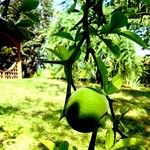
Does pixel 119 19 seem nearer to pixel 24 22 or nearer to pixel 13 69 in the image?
pixel 24 22

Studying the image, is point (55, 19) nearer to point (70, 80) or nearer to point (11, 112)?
point (11, 112)

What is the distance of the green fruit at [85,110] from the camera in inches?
31.0

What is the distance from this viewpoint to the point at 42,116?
8312 millimetres

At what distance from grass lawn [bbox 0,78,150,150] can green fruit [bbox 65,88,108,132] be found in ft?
15.0

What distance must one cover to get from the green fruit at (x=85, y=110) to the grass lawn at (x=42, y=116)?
456 cm

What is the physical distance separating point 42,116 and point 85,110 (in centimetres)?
759

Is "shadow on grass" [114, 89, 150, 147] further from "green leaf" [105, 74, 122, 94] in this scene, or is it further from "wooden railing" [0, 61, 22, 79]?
"green leaf" [105, 74, 122, 94]

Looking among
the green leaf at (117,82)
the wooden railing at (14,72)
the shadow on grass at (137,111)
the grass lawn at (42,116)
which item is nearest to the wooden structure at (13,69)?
the wooden railing at (14,72)

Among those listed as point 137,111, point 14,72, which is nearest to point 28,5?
point 137,111

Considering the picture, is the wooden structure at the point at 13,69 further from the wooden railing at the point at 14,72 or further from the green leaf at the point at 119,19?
the green leaf at the point at 119,19

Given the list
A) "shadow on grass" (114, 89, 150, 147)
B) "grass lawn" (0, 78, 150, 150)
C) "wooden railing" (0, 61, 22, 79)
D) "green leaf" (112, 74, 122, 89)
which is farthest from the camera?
"wooden railing" (0, 61, 22, 79)

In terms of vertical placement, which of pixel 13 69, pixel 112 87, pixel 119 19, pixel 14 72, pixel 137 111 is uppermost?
pixel 119 19

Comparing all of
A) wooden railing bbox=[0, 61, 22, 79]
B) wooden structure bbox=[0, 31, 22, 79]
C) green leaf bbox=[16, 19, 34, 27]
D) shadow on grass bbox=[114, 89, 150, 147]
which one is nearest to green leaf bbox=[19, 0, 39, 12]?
green leaf bbox=[16, 19, 34, 27]

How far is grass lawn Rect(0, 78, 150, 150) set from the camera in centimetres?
696
